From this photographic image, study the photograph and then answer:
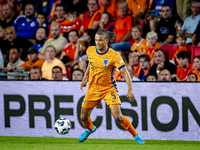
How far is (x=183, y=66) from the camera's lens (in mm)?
6664

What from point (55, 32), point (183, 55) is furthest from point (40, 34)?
point (183, 55)

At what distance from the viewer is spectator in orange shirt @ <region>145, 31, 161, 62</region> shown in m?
7.10

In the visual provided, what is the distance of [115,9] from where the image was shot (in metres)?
8.16

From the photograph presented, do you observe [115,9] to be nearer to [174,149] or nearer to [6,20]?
[6,20]

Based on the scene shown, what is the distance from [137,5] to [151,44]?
1362 mm

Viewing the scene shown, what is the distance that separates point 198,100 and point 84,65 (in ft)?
9.30

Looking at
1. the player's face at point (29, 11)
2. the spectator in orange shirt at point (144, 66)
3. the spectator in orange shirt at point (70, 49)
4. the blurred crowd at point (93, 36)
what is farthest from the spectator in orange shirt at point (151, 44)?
the player's face at point (29, 11)

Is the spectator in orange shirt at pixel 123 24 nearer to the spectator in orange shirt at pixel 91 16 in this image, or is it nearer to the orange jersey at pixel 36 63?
the spectator in orange shirt at pixel 91 16

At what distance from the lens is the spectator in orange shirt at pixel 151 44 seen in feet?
23.3

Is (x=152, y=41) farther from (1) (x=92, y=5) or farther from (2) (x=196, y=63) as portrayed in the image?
(1) (x=92, y=5)

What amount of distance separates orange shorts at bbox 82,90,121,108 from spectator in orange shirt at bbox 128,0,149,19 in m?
3.60

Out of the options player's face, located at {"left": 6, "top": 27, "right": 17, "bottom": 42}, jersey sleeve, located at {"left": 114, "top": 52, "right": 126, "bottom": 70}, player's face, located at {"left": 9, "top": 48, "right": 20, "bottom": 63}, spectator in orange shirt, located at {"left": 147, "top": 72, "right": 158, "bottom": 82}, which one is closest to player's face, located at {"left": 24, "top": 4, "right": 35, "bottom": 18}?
player's face, located at {"left": 6, "top": 27, "right": 17, "bottom": 42}

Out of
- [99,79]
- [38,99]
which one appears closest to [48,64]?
[38,99]

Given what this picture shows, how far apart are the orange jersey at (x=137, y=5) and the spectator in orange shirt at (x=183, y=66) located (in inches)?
72.2
